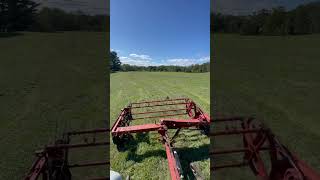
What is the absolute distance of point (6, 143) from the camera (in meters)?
9.38

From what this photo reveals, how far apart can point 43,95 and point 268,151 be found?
15560 mm

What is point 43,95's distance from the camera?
18.4 meters

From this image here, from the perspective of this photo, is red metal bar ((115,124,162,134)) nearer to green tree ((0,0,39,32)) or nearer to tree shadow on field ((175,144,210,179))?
tree shadow on field ((175,144,210,179))

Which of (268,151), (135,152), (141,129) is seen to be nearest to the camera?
(268,151)

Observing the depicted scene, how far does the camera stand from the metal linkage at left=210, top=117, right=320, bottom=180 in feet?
13.7

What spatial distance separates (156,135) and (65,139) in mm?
3971

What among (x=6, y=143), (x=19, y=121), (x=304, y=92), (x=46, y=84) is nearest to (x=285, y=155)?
(x=6, y=143)

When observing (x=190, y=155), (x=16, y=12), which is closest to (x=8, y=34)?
(x=16, y=12)

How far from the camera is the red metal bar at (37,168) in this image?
4.23m

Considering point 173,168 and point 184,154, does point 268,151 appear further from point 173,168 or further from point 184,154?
point 184,154

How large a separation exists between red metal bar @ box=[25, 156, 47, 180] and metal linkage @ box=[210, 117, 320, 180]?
2669mm

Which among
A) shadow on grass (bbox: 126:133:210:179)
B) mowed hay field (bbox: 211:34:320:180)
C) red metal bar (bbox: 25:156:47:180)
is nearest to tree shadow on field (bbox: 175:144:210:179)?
shadow on grass (bbox: 126:133:210:179)

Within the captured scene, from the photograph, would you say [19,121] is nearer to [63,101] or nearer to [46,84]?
[63,101]

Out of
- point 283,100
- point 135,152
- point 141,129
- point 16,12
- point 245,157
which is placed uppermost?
point 16,12
